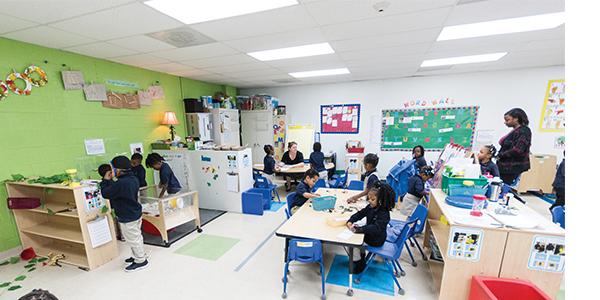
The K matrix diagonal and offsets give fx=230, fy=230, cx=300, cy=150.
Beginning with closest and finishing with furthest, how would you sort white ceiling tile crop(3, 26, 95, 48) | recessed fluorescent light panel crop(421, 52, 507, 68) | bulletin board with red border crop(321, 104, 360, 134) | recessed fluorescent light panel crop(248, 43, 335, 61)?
white ceiling tile crop(3, 26, 95, 48) < recessed fluorescent light panel crop(248, 43, 335, 61) < recessed fluorescent light panel crop(421, 52, 507, 68) < bulletin board with red border crop(321, 104, 360, 134)

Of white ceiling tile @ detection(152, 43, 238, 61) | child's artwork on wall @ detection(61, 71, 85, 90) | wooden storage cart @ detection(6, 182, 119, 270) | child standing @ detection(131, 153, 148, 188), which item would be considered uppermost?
white ceiling tile @ detection(152, 43, 238, 61)

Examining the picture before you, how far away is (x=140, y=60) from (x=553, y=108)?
331 inches

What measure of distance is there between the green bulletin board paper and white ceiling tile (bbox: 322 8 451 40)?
11.8 feet

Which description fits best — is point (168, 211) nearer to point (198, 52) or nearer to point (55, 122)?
A: point (55, 122)

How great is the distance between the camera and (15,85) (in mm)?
2924

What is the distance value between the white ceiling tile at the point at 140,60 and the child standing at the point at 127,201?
196cm

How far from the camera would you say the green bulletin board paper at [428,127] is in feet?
18.6

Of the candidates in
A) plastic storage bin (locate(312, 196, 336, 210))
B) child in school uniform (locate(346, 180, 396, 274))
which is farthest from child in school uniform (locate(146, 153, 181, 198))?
child in school uniform (locate(346, 180, 396, 274))

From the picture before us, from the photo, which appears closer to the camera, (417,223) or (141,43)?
(417,223)

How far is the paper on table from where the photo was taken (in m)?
2.77

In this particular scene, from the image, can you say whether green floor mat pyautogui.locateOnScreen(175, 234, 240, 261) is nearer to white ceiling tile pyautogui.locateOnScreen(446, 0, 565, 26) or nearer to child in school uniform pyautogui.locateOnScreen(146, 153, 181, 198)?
child in school uniform pyautogui.locateOnScreen(146, 153, 181, 198)

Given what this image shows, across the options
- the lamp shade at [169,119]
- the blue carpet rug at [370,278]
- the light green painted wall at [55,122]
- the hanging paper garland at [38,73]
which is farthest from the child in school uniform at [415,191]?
the hanging paper garland at [38,73]

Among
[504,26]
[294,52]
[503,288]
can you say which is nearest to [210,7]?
[294,52]

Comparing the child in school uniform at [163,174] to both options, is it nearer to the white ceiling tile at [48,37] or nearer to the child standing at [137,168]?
the child standing at [137,168]
